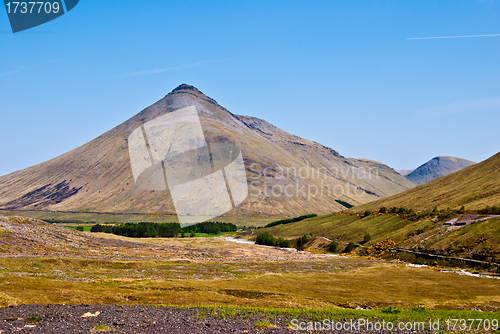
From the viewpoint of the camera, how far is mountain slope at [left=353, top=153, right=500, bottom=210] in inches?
5349

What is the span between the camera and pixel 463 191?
502ft

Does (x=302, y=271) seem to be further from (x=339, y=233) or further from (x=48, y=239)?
(x=339, y=233)

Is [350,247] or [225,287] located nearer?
[225,287]

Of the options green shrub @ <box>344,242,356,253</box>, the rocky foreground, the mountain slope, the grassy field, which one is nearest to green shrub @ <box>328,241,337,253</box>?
green shrub @ <box>344,242,356,253</box>

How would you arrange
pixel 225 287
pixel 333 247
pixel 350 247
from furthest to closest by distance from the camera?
pixel 333 247 < pixel 350 247 < pixel 225 287

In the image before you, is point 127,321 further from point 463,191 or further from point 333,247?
point 463,191

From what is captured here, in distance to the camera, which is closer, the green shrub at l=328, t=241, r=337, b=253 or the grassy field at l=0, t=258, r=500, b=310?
the grassy field at l=0, t=258, r=500, b=310

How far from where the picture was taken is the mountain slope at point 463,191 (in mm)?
135875

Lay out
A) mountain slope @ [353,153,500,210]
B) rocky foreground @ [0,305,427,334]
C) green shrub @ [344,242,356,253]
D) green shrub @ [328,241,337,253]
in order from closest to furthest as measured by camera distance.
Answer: rocky foreground @ [0,305,427,334], green shrub @ [344,242,356,253], green shrub @ [328,241,337,253], mountain slope @ [353,153,500,210]

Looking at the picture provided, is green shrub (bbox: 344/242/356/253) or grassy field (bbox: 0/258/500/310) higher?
grassy field (bbox: 0/258/500/310)

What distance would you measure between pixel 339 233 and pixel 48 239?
108039 mm

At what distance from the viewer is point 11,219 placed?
310 feet

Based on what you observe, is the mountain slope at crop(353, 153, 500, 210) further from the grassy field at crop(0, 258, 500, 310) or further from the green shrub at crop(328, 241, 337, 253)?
the grassy field at crop(0, 258, 500, 310)

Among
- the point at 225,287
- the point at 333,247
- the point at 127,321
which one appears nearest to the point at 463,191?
the point at 333,247
